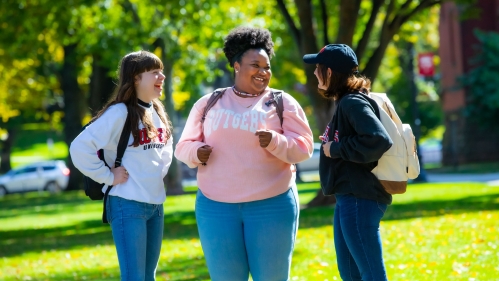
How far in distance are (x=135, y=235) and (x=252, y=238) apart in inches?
33.4

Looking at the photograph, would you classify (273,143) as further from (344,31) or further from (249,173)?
(344,31)

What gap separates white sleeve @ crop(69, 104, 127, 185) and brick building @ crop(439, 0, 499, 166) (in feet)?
108

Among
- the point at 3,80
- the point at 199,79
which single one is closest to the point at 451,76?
the point at 199,79

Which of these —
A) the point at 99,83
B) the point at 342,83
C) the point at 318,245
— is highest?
the point at 342,83

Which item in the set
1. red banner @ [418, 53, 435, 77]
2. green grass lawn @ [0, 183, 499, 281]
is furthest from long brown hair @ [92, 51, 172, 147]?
red banner @ [418, 53, 435, 77]

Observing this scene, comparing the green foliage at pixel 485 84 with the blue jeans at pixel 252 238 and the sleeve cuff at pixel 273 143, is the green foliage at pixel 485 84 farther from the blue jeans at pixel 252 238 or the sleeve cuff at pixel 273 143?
the sleeve cuff at pixel 273 143

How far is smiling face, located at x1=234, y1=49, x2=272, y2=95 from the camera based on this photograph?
549 cm

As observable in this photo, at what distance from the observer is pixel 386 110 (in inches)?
221

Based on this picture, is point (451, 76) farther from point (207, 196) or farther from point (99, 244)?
point (207, 196)

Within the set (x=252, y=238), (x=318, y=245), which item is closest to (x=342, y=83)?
(x=252, y=238)

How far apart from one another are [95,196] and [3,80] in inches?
1385

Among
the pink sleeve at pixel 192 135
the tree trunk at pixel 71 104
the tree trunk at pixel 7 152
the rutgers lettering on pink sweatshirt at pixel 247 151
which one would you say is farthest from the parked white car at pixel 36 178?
the rutgers lettering on pink sweatshirt at pixel 247 151

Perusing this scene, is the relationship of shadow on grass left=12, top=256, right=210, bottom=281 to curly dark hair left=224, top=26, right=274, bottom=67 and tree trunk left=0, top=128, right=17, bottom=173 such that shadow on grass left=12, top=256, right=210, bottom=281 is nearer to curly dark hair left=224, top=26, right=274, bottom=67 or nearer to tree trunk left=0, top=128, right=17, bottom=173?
curly dark hair left=224, top=26, right=274, bottom=67

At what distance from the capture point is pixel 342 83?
5.62 m
